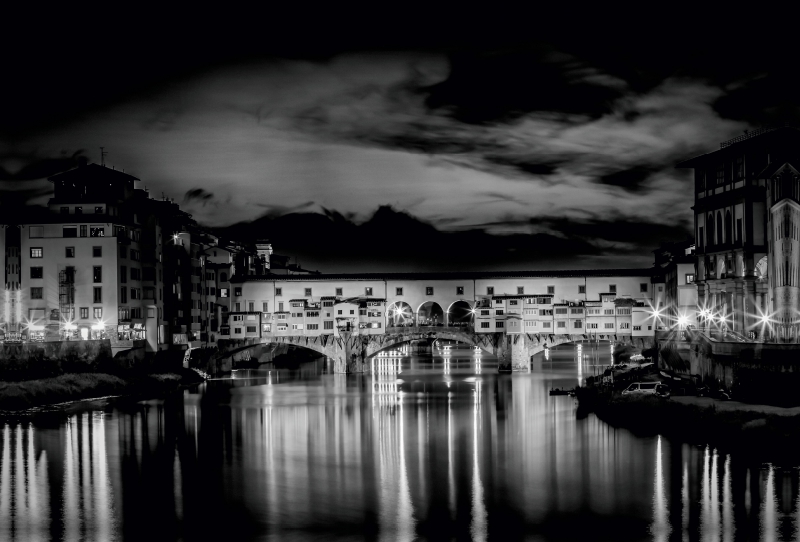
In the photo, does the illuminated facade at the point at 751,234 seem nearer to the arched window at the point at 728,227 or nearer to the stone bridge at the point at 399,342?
the arched window at the point at 728,227

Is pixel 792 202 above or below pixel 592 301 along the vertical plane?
above

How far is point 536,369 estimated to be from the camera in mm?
71812

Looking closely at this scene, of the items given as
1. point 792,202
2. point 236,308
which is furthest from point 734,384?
point 236,308

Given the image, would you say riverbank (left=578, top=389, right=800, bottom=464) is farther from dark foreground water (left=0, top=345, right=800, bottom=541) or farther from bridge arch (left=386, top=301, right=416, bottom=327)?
bridge arch (left=386, top=301, right=416, bottom=327)

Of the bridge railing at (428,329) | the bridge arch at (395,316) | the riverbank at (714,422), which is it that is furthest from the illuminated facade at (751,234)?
the bridge arch at (395,316)

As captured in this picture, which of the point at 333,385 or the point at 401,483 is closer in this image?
the point at 401,483

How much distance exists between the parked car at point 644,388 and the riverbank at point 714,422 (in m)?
0.69

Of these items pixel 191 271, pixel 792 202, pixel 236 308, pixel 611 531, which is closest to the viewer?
pixel 611 531

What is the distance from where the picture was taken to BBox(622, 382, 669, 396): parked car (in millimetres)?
38688

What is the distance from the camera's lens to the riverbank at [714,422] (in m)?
27.9

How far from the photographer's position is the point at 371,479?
91.9 ft

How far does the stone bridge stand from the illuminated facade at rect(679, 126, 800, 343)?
50.5ft

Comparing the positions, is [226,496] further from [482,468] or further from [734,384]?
[734,384]

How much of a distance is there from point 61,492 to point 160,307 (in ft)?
123
